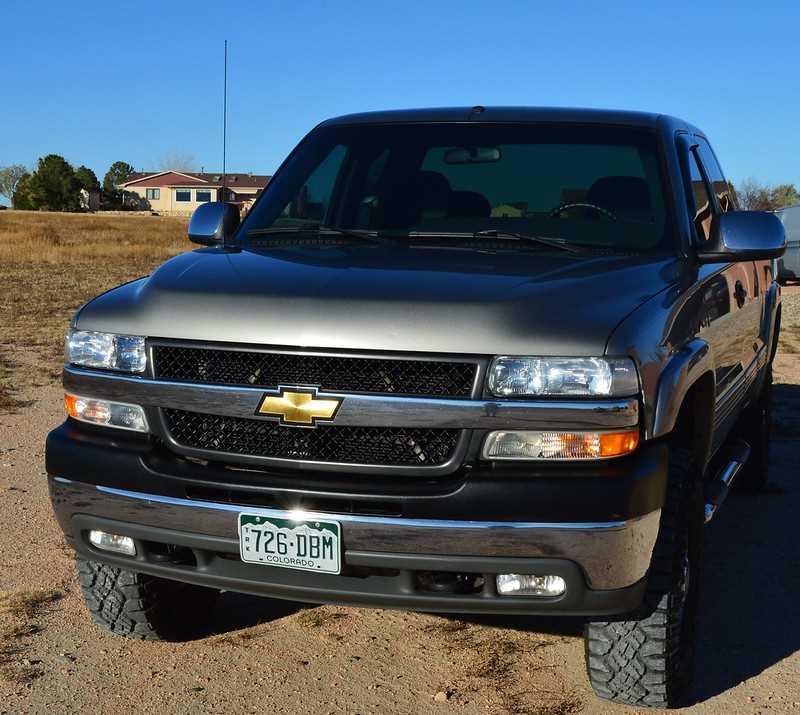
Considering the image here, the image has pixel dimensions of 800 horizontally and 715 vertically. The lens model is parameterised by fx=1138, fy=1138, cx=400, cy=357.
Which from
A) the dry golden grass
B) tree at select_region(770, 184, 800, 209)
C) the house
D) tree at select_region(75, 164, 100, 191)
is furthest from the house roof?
the dry golden grass

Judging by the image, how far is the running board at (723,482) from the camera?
3976 millimetres

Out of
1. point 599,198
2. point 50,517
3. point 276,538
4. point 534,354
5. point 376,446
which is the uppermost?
point 599,198

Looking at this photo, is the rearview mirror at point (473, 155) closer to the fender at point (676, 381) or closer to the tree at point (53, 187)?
the fender at point (676, 381)

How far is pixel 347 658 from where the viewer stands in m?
4.00

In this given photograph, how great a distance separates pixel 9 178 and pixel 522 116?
144 metres

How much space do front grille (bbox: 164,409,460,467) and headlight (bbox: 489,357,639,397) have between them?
192 millimetres

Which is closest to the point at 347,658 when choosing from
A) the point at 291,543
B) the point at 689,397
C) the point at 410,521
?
the point at 291,543

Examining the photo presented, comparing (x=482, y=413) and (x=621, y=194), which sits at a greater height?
(x=621, y=194)

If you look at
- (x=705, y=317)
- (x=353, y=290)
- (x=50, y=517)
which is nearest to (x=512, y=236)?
(x=705, y=317)

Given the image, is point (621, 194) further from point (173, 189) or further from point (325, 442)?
point (173, 189)

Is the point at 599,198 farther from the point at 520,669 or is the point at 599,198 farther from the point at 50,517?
the point at 50,517

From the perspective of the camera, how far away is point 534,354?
304cm

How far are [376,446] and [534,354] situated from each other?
50cm

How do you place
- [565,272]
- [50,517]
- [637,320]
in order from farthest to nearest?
[50,517] < [565,272] < [637,320]
